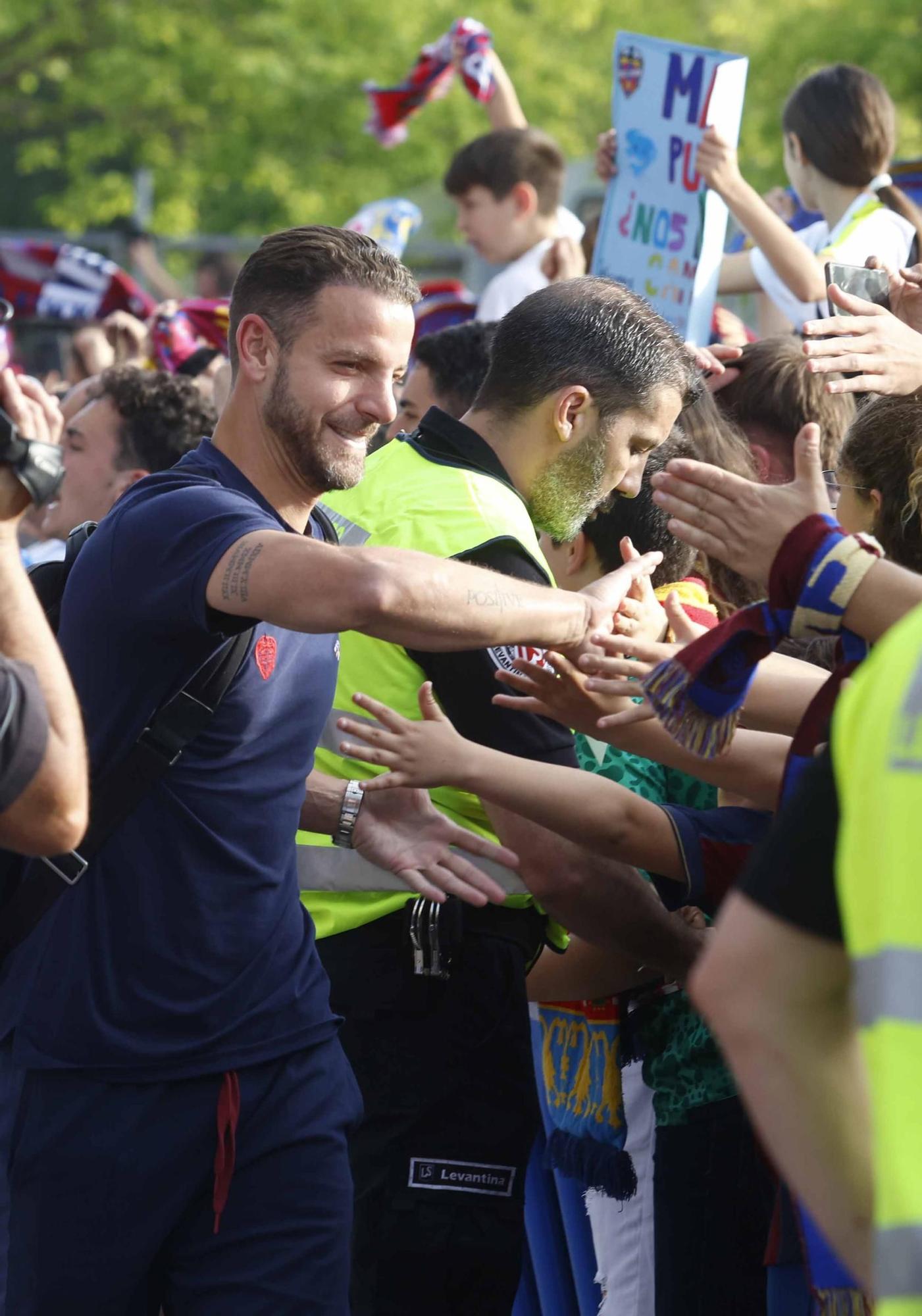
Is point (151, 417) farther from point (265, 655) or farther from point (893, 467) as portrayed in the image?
point (893, 467)

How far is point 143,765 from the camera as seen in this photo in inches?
115

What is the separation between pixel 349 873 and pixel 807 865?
211 centimetres

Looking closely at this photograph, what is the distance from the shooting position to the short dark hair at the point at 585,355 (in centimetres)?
378

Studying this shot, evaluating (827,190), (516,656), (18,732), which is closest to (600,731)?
(516,656)

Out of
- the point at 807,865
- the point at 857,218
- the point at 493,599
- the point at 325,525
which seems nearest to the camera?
the point at 807,865

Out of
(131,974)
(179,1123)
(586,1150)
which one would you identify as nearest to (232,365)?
(131,974)

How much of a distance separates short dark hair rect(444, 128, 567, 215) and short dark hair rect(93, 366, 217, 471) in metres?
2.39

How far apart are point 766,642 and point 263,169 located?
20644mm

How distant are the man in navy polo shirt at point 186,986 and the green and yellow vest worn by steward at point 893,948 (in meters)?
1.36

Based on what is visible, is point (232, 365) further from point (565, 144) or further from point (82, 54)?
point (565, 144)

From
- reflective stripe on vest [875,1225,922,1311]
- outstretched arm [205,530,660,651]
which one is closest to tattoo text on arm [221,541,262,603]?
outstretched arm [205,530,660,651]

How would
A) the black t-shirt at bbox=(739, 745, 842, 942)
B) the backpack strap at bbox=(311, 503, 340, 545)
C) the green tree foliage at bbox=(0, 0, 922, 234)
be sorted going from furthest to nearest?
the green tree foliage at bbox=(0, 0, 922, 234) < the backpack strap at bbox=(311, 503, 340, 545) < the black t-shirt at bbox=(739, 745, 842, 942)

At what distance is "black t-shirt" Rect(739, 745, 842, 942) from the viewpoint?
5.19 ft

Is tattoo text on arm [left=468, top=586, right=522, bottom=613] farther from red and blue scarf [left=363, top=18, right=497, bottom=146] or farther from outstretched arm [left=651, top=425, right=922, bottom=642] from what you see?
red and blue scarf [left=363, top=18, right=497, bottom=146]
